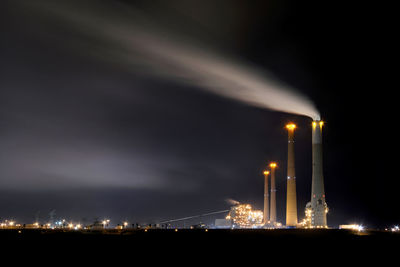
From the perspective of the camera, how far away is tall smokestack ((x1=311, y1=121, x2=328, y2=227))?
383ft

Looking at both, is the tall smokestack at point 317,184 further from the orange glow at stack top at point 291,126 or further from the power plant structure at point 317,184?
the orange glow at stack top at point 291,126

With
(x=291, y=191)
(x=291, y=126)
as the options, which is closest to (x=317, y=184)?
(x=291, y=191)

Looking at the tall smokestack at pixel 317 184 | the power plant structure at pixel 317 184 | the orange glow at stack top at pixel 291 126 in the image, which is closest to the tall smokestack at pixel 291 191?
the orange glow at stack top at pixel 291 126

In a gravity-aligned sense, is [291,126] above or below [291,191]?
above

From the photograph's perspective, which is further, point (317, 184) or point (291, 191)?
point (291, 191)

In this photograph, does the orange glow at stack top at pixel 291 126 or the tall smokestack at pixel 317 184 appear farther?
the orange glow at stack top at pixel 291 126

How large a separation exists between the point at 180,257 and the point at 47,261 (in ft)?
41.0

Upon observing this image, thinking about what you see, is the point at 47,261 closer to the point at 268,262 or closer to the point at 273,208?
the point at 268,262

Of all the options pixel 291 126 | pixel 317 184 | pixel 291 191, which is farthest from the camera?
pixel 291 126

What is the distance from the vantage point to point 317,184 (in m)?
117

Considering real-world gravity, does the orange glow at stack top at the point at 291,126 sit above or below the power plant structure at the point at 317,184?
above

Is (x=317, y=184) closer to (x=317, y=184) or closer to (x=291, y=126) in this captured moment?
(x=317, y=184)

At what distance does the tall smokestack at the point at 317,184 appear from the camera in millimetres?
116750

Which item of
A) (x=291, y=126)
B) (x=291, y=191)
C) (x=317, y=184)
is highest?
(x=291, y=126)
